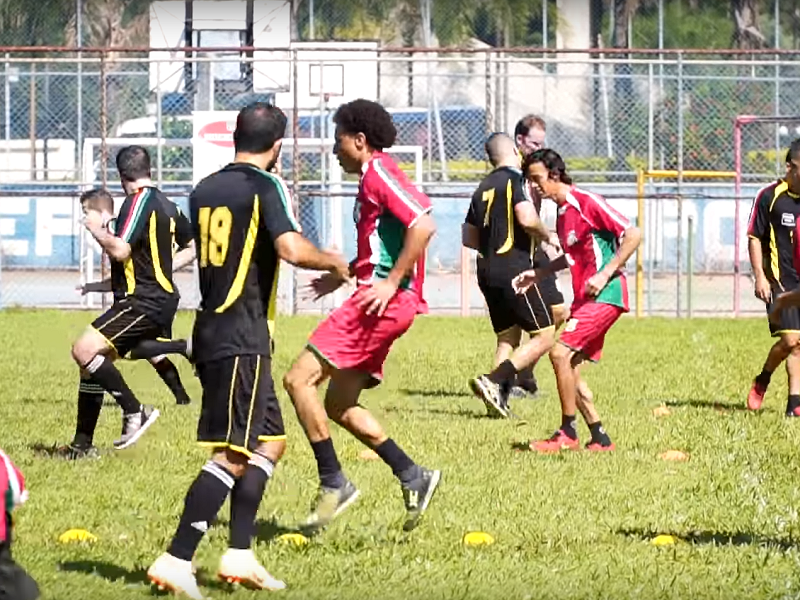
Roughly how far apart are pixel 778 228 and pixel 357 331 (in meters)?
6.50

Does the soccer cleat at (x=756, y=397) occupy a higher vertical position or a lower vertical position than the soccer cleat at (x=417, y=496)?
lower

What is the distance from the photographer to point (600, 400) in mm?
14695

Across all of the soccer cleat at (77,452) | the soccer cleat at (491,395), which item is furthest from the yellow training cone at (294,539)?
the soccer cleat at (491,395)

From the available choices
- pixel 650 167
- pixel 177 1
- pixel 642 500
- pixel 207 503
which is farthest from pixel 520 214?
pixel 177 1

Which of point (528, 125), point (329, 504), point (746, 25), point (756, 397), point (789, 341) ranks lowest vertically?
point (756, 397)

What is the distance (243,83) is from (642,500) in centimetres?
2222

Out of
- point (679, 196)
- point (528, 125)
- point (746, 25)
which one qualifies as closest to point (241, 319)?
point (528, 125)

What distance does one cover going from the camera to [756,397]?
14.0 m

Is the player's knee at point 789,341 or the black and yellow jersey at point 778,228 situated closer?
the player's knee at point 789,341

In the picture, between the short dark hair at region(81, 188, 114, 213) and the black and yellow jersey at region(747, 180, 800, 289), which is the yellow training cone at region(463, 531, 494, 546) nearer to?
the short dark hair at region(81, 188, 114, 213)

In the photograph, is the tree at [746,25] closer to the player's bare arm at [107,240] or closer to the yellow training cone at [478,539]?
the player's bare arm at [107,240]

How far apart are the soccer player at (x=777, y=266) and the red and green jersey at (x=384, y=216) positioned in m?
5.86

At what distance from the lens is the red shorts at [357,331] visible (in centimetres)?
845

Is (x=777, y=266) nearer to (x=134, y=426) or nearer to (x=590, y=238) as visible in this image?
(x=590, y=238)
